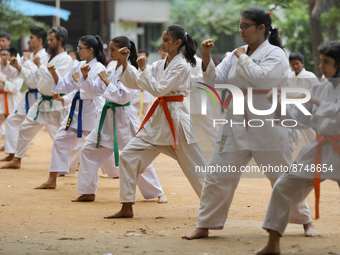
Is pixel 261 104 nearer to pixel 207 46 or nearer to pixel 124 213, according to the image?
pixel 207 46

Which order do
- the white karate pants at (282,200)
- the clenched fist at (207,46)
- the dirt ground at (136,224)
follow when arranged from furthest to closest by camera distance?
1. the clenched fist at (207,46)
2. the dirt ground at (136,224)
3. the white karate pants at (282,200)

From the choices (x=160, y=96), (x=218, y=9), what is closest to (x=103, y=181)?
(x=160, y=96)

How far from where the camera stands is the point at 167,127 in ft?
17.0

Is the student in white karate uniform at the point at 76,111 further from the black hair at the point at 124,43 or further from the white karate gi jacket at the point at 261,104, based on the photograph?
the white karate gi jacket at the point at 261,104

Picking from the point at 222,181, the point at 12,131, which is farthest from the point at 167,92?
the point at 12,131

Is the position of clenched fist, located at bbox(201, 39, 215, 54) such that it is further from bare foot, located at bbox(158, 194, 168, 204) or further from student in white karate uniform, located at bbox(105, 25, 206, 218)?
bare foot, located at bbox(158, 194, 168, 204)

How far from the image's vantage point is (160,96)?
16.9 ft

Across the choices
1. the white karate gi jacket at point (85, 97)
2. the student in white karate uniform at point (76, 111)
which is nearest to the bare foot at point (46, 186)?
the student in white karate uniform at point (76, 111)

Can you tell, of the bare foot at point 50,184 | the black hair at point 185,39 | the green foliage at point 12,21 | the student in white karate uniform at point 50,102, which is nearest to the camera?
the black hair at point 185,39

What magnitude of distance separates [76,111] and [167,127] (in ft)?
6.96

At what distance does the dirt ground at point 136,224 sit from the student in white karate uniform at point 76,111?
39 centimetres

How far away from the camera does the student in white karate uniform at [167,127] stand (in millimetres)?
5137

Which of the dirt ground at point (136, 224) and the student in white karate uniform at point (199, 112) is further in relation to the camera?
the student in white karate uniform at point (199, 112)

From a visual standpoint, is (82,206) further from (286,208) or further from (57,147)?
(286,208)
